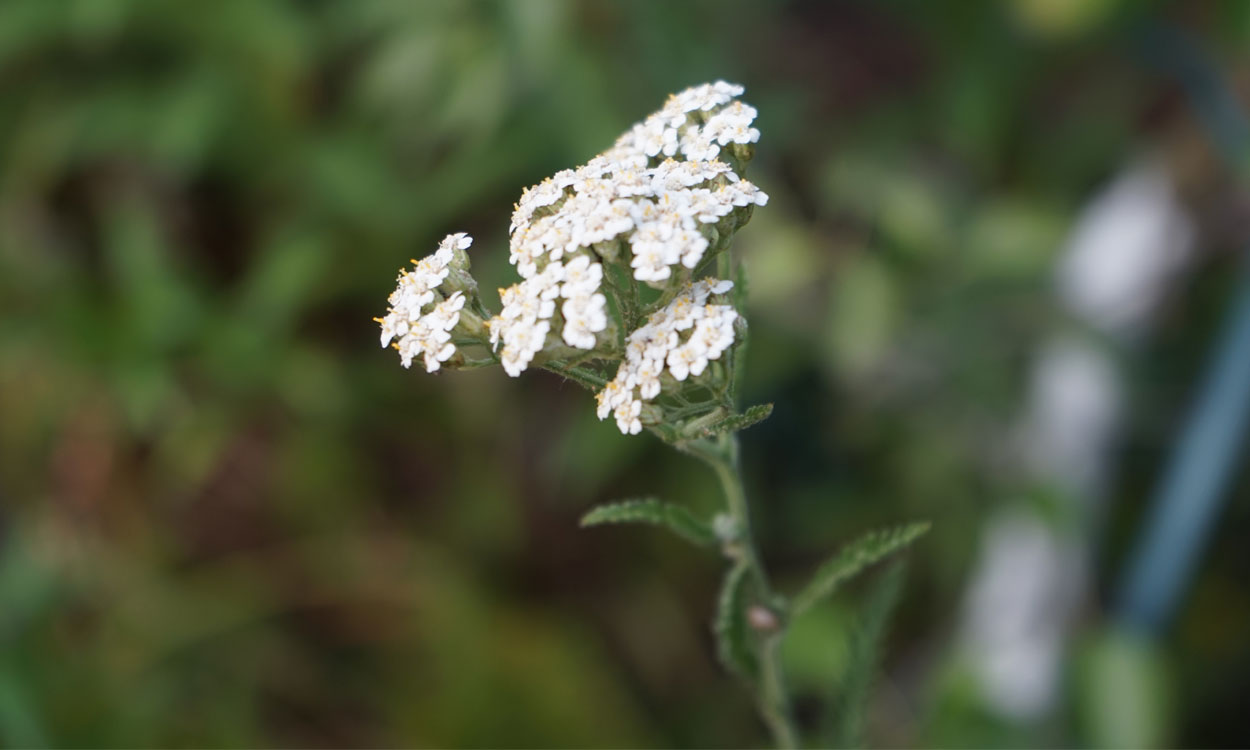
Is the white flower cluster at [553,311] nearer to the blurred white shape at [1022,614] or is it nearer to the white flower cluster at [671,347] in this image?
the white flower cluster at [671,347]

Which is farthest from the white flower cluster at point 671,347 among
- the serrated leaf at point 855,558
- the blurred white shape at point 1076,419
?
the blurred white shape at point 1076,419

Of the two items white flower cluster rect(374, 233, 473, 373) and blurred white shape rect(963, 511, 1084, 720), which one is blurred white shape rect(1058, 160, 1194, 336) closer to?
blurred white shape rect(963, 511, 1084, 720)

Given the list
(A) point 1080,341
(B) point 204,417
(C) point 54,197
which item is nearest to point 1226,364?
(A) point 1080,341

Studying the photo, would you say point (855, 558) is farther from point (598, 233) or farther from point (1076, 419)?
point (1076, 419)

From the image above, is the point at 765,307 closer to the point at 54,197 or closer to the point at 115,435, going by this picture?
the point at 115,435

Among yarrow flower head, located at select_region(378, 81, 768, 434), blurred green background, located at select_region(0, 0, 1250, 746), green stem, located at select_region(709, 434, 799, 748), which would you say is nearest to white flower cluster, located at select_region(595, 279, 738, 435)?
yarrow flower head, located at select_region(378, 81, 768, 434)

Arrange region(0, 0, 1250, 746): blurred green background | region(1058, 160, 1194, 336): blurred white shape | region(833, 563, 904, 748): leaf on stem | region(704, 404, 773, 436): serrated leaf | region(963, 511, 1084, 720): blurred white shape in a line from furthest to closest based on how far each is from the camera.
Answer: region(0, 0, 1250, 746): blurred green background < region(1058, 160, 1194, 336): blurred white shape < region(963, 511, 1084, 720): blurred white shape < region(833, 563, 904, 748): leaf on stem < region(704, 404, 773, 436): serrated leaf
